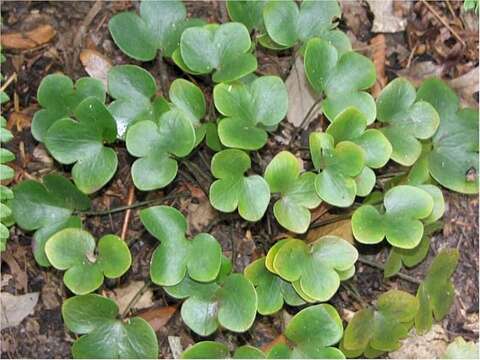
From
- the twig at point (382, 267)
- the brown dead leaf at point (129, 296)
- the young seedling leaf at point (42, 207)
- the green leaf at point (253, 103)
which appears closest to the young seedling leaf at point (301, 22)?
the green leaf at point (253, 103)

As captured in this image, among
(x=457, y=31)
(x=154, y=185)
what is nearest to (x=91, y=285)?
(x=154, y=185)

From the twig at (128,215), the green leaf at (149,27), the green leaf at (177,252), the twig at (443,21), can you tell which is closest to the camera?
the green leaf at (177,252)

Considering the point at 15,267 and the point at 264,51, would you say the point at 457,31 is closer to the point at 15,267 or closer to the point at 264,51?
the point at 264,51

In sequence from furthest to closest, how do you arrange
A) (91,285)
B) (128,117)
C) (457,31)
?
(457,31) → (128,117) → (91,285)

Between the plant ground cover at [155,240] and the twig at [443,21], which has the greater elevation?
the twig at [443,21]

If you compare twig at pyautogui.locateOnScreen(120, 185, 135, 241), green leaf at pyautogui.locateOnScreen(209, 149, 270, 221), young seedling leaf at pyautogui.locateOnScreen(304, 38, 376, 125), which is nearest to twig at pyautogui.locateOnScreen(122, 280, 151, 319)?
twig at pyautogui.locateOnScreen(120, 185, 135, 241)

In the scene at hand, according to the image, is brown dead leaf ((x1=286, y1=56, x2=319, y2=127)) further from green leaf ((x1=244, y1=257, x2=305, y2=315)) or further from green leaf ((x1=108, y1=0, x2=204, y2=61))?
green leaf ((x1=244, y1=257, x2=305, y2=315))

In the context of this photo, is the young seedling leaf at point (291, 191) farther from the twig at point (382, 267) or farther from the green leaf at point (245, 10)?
the green leaf at point (245, 10)
